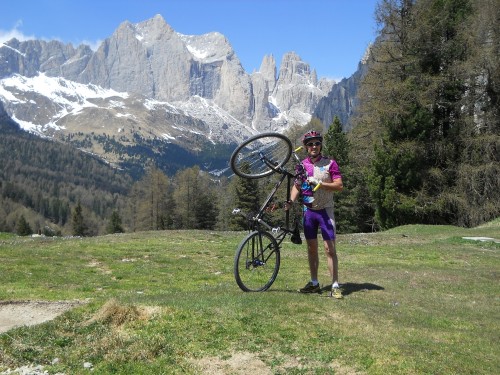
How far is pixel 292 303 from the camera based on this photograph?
10.1m

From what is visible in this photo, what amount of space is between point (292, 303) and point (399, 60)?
1692 inches

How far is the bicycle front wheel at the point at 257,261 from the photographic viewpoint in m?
11.8

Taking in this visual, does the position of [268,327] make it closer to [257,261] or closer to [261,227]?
[257,261]

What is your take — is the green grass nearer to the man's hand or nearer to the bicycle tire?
the man's hand

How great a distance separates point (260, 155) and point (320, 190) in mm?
1793

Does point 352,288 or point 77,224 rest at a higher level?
point 77,224

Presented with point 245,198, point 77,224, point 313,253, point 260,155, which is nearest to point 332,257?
point 313,253

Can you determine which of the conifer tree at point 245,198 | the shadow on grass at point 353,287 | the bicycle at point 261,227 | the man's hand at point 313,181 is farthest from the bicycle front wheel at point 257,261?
the conifer tree at point 245,198

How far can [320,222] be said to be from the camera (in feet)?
38.7

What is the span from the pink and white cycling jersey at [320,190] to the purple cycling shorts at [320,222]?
15cm

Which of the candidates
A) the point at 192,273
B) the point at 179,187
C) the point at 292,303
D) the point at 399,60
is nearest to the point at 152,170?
the point at 179,187

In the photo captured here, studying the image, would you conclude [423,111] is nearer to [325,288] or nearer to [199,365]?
[325,288]

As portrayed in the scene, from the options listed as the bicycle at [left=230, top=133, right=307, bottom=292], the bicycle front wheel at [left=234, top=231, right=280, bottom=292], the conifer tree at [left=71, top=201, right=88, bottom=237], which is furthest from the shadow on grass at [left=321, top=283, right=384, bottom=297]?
the conifer tree at [left=71, top=201, right=88, bottom=237]

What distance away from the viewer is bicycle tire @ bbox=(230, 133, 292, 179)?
38.8 ft
